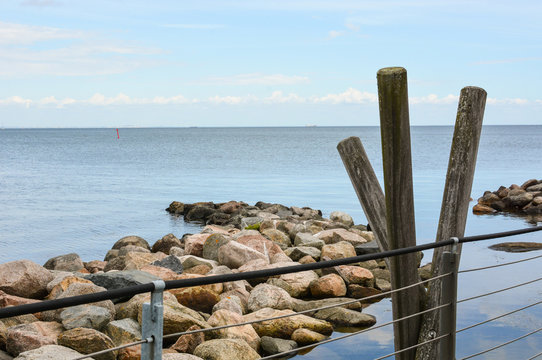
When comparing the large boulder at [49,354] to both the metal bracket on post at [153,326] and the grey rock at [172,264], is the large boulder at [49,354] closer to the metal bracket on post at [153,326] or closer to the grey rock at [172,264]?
the metal bracket on post at [153,326]

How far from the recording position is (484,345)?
7625mm

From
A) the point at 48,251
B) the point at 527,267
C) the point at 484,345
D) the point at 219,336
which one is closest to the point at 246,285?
the point at 219,336

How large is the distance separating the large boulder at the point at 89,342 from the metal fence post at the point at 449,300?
3741mm

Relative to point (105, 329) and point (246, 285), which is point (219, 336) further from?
point (246, 285)

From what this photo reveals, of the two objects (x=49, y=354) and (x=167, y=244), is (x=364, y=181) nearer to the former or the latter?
(x=49, y=354)

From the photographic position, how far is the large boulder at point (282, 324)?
7.43m

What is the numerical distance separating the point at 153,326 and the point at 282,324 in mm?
5752

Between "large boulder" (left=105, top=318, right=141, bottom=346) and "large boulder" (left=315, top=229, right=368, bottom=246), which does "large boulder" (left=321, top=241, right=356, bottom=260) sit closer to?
"large boulder" (left=315, top=229, right=368, bottom=246)

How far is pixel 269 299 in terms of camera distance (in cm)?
831

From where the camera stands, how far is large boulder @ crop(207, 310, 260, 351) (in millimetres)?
6875

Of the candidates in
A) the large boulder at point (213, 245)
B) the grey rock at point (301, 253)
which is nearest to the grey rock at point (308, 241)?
the grey rock at point (301, 253)

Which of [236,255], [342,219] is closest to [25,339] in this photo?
[236,255]

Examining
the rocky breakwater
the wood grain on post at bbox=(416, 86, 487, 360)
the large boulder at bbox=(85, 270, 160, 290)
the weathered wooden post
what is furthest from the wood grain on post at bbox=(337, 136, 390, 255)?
the large boulder at bbox=(85, 270, 160, 290)

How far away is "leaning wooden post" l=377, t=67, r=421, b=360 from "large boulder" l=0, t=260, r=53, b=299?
18.9 ft
